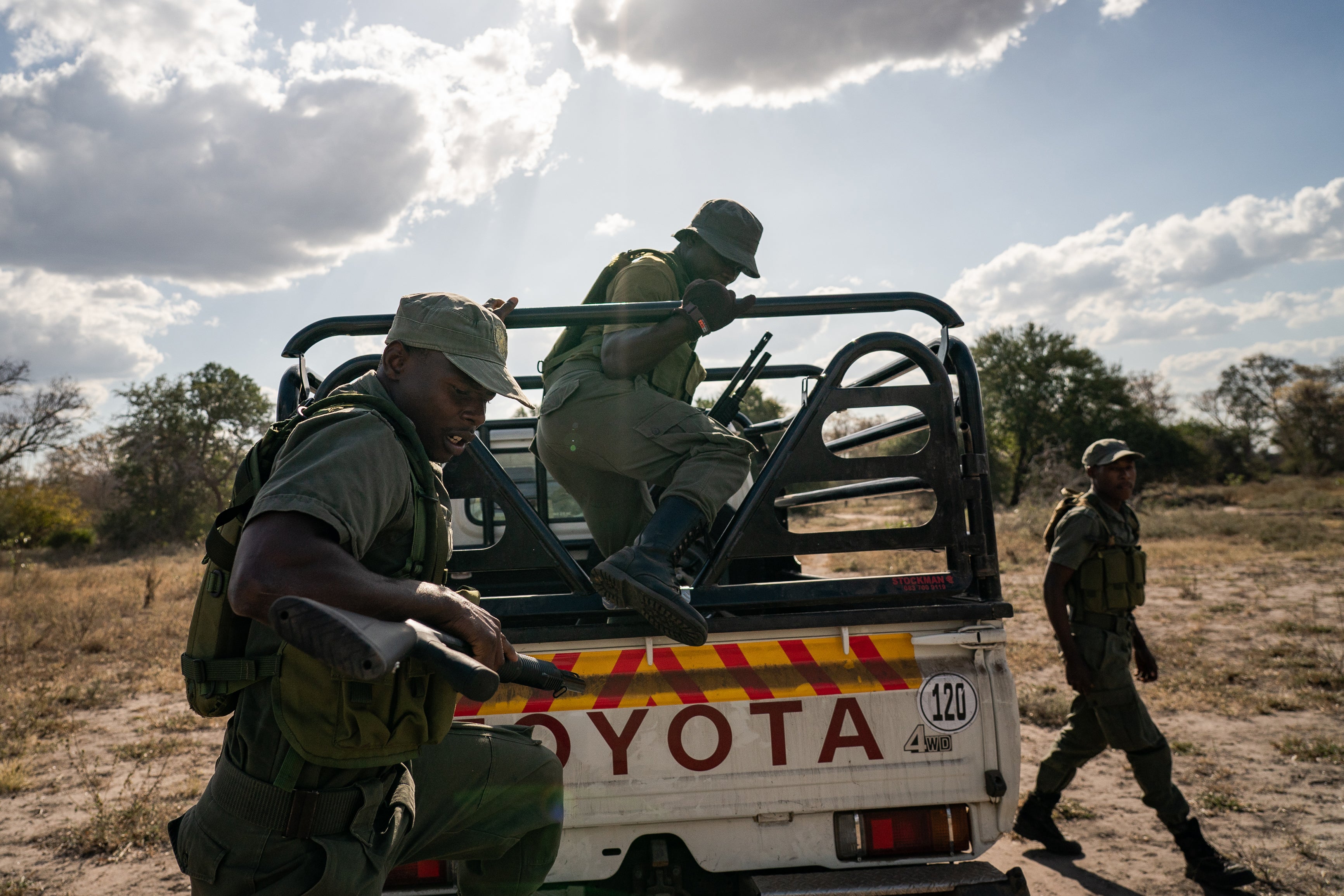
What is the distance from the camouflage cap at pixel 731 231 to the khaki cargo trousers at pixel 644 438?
0.53 m

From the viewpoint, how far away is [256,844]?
138 centimetres

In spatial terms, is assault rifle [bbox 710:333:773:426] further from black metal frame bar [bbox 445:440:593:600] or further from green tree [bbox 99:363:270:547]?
green tree [bbox 99:363:270:547]

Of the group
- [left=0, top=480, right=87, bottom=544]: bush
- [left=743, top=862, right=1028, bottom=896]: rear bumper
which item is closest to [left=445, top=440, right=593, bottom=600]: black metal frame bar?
[left=743, top=862, right=1028, bottom=896]: rear bumper

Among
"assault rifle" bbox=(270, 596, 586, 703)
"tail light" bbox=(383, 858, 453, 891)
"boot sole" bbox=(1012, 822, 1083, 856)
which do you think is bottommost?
"boot sole" bbox=(1012, 822, 1083, 856)

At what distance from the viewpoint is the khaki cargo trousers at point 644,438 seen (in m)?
2.26

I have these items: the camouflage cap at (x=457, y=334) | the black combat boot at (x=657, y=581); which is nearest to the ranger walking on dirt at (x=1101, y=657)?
the black combat boot at (x=657, y=581)

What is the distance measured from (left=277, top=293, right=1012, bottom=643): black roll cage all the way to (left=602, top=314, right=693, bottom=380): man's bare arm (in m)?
0.07

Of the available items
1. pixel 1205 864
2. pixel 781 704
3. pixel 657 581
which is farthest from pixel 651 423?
pixel 1205 864

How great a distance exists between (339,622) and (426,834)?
2.93 ft

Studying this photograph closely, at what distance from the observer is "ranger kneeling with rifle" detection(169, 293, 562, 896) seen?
4.07ft

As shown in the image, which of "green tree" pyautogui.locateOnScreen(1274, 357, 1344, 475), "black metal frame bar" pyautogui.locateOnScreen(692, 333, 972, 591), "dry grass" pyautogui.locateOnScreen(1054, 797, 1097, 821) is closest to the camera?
"black metal frame bar" pyautogui.locateOnScreen(692, 333, 972, 591)

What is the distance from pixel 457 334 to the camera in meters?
1.54

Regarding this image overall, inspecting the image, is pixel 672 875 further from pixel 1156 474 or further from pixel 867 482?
pixel 1156 474

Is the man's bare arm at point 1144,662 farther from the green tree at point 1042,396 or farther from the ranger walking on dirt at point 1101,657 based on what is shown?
the green tree at point 1042,396
